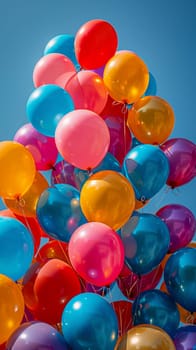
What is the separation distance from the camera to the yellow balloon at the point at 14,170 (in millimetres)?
1835

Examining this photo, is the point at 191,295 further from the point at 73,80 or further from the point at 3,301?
the point at 73,80

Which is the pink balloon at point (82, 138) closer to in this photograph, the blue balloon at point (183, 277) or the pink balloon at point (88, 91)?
the pink balloon at point (88, 91)

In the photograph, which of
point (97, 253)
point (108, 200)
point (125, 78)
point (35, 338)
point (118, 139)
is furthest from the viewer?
point (118, 139)

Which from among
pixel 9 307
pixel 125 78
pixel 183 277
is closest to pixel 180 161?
pixel 125 78

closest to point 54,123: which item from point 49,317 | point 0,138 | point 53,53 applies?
point 53,53

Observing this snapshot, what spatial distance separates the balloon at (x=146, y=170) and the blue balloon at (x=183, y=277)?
247 mm

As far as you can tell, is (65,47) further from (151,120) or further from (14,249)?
(14,249)

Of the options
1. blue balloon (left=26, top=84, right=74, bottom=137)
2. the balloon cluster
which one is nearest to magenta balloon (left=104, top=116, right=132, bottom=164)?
the balloon cluster

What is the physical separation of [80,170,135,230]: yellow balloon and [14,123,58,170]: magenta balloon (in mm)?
327

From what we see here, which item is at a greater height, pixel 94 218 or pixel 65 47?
pixel 65 47

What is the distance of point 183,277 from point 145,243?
0.17 metres

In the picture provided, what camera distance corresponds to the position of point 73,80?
215 centimetres

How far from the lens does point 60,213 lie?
1.84m

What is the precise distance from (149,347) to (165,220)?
22.4 inches
